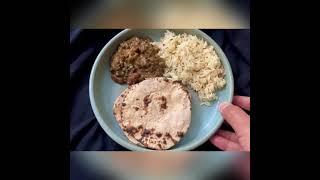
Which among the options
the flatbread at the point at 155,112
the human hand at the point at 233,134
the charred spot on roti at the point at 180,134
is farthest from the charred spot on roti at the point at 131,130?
the human hand at the point at 233,134

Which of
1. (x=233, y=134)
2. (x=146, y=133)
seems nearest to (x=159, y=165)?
(x=146, y=133)

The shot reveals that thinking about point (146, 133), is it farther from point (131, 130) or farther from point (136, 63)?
point (136, 63)

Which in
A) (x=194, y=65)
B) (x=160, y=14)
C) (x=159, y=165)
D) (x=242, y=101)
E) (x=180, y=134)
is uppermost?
(x=160, y=14)

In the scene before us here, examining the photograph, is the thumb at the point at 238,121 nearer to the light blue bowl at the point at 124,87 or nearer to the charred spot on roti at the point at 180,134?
the light blue bowl at the point at 124,87

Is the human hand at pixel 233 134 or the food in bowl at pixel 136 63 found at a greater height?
the food in bowl at pixel 136 63

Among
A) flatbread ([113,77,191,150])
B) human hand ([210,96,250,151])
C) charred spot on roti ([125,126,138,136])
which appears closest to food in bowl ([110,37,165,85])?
flatbread ([113,77,191,150])

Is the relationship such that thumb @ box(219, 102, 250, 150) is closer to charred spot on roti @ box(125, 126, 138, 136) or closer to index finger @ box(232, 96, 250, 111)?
index finger @ box(232, 96, 250, 111)
